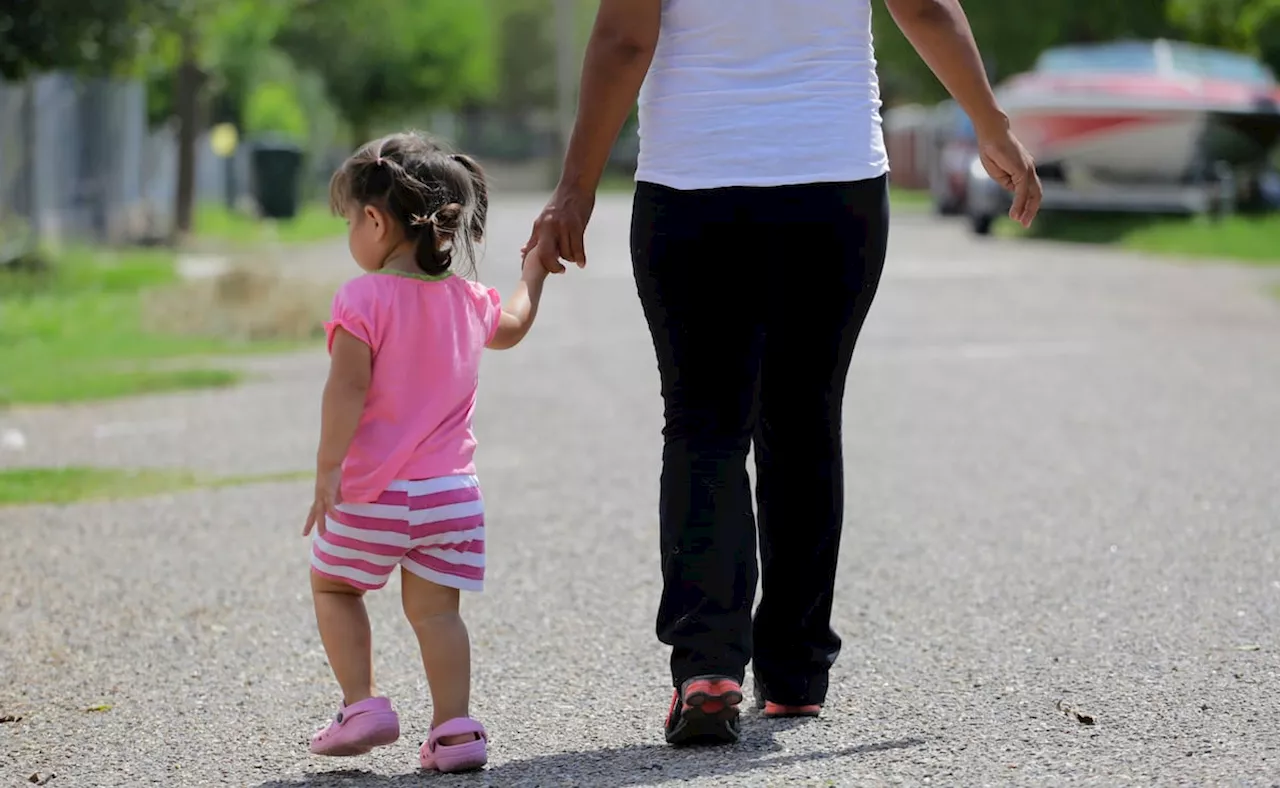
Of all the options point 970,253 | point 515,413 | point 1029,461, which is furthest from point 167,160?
point 1029,461

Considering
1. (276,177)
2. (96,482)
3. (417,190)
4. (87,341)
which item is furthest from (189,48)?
(417,190)

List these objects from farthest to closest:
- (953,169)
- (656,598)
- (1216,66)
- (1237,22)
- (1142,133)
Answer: (953,169) → (1237,22) → (1216,66) → (1142,133) → (656,598)

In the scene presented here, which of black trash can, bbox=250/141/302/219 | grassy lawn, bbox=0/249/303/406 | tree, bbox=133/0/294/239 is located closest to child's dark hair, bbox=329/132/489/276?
grassy lawn, bbox=0/249/303/406

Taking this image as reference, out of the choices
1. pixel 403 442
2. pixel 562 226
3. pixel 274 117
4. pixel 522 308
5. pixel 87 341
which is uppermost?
pixel 562 226

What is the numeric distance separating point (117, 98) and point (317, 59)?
112ft

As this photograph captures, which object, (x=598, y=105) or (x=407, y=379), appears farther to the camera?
(x=598, y=105)

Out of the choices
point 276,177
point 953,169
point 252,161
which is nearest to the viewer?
point 953,169

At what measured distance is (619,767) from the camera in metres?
3.74

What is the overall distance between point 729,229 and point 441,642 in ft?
3.00

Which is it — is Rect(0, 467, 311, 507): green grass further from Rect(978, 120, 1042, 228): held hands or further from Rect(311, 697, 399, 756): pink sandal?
Rect(978, 120, 1042, 228): held hands

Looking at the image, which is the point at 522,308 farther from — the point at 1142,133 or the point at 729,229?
the point at 1142,133

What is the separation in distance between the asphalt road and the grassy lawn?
0.56m

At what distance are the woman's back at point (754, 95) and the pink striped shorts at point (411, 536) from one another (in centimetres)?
71

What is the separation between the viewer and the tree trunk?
28266 mm
